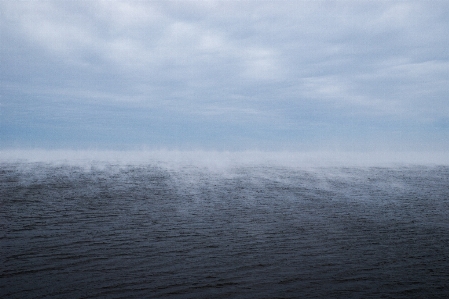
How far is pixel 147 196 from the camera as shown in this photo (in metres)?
33.4

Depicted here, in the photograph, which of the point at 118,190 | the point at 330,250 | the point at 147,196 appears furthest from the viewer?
the point at 118,190

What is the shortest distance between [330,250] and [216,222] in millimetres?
8266

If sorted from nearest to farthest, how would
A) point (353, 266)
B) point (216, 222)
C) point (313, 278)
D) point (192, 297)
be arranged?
point (192, 297) < point (313, 278) < point (353, 266) < point (216, 222)

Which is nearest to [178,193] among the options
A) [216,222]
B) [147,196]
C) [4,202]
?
[147,196]

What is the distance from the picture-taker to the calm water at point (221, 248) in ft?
41.1

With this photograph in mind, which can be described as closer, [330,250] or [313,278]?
[313,278]

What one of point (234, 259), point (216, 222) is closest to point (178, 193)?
point (216, 222)

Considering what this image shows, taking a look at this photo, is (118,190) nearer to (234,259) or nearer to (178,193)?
(178,193)

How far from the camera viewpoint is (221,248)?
17062mm

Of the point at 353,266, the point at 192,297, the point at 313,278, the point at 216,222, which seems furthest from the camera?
the point at 216,222

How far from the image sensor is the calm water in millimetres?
12516

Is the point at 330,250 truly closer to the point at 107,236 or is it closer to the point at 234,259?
the point at 234,259

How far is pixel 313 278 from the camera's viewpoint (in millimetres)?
13422

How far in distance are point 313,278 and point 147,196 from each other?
23.1 meters
